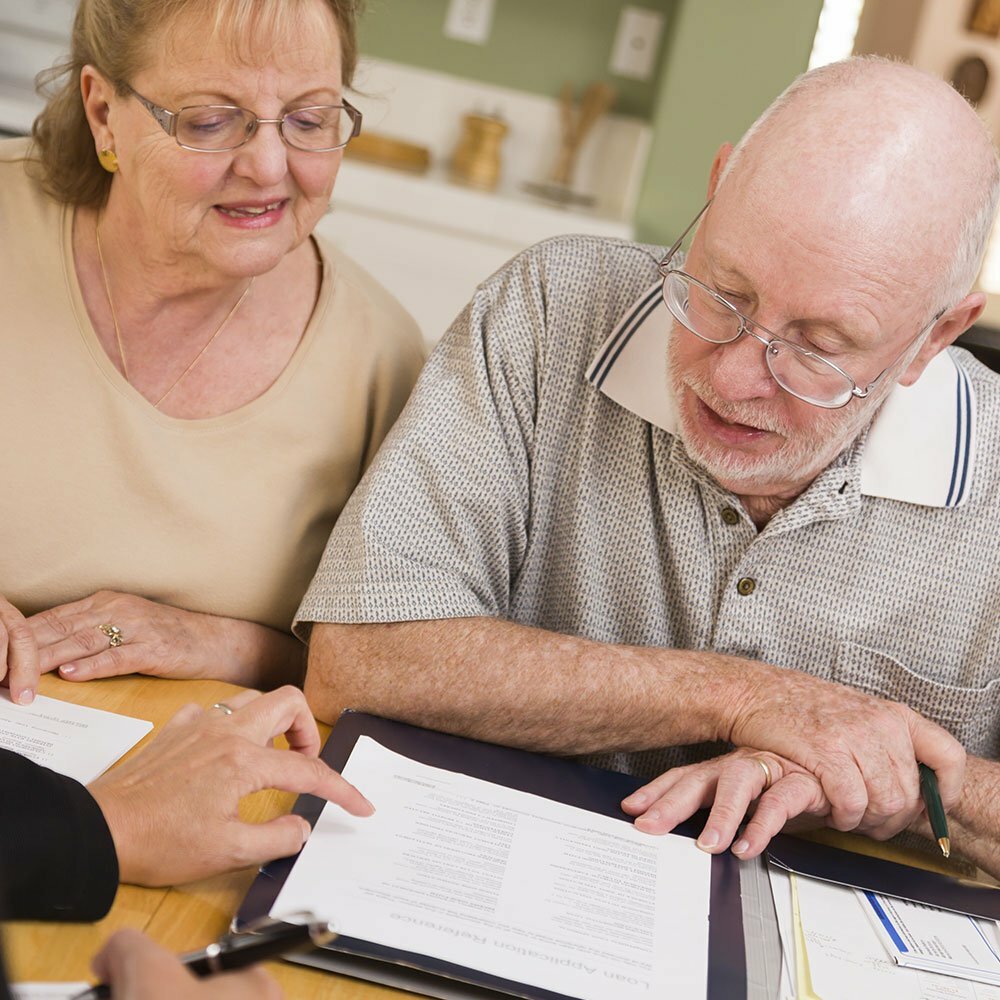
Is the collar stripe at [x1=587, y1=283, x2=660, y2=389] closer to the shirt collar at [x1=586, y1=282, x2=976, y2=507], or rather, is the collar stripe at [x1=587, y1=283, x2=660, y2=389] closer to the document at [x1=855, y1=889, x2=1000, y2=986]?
the shirt collar at [x1=586, y1=282, x2=976, y2=507]

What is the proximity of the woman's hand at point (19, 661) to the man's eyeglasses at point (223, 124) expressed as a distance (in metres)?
0.55

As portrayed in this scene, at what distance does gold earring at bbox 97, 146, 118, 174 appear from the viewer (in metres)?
1.39

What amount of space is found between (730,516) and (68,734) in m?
0.71

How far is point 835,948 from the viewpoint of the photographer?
93cm

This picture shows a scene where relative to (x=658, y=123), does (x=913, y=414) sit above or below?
below

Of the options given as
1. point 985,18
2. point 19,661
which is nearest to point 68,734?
point 19,661

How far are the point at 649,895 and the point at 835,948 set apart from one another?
15 cm

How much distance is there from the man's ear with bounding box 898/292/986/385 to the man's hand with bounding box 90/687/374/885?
2.45 feet

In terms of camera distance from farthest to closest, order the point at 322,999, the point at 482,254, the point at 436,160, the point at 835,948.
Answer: the point at 436,160
the point at 482,254
the point at 835,948
the point at 322,999

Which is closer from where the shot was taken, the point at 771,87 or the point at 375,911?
the point at 375,911

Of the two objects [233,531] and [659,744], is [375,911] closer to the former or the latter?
[659,744]

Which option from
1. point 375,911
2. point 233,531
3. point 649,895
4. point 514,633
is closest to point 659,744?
point 514,633

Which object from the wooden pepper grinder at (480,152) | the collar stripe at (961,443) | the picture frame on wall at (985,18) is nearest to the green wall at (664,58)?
the wooden pepper grinder at (480,152)

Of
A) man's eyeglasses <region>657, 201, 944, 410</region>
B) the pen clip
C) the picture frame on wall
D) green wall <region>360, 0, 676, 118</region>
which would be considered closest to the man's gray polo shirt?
man's eyeglasses <region>657, 201, 944, 410</region>
